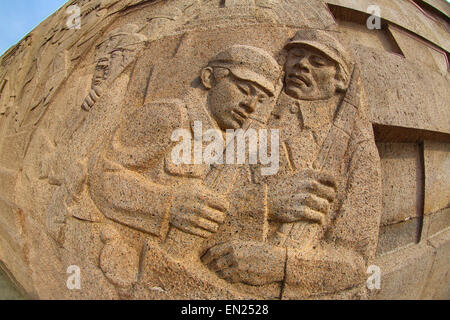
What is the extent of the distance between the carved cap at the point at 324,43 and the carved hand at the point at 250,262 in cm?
159

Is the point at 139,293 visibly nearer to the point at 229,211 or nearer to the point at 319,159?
A: the point at 229,211

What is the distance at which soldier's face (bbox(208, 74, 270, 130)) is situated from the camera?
2004mm

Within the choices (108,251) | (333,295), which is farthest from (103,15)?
(333,295)

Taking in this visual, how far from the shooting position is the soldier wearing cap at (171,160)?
1.85 metres

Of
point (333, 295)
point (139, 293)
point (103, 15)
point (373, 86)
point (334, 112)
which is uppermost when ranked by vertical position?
point (103, 15)

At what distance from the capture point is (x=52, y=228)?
7.09 ft

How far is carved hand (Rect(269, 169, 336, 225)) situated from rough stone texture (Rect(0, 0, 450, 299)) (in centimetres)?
1

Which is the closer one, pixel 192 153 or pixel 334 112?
pixel 192 153

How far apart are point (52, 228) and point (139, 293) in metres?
0.97

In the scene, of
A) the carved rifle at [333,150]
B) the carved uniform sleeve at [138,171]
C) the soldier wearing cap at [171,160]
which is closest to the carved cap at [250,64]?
the soldier wearing cap at [171,160]

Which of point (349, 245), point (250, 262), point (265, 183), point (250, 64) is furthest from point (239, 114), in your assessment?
point (349, 245)

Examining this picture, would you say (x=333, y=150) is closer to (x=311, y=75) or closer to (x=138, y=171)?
(x=311, y=75)

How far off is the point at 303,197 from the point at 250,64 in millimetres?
1078

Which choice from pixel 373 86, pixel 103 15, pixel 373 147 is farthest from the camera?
pixel 103 15
